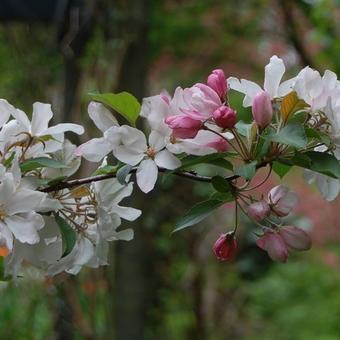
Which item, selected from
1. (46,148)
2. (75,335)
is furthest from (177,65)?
(46,148)

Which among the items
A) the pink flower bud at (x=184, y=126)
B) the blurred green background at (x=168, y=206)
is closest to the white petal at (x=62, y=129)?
the pink flower bud at (x=184, y=126)

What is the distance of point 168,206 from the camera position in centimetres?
393

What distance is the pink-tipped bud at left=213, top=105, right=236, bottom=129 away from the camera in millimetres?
693

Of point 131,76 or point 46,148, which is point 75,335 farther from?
point 46,148

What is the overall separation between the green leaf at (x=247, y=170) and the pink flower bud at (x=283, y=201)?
64 millimetres

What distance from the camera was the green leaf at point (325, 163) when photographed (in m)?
0.70

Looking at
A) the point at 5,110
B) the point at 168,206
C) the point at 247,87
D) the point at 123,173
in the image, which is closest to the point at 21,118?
the point at 5,110

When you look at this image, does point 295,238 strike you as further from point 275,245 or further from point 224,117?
point 224,117

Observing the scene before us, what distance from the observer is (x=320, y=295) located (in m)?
3.94

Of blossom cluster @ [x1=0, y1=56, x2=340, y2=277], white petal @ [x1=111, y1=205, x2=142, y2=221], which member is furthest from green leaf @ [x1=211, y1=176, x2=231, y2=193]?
white petal @ [x1=111, y1=205, x2=142, y2=221]

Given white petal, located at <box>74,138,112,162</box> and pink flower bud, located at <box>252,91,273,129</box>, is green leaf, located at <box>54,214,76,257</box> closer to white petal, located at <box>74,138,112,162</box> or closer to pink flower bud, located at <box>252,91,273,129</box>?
white petal, located at <box>74,138,112,162</box>

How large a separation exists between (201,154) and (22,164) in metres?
0.17

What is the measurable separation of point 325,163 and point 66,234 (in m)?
0.25

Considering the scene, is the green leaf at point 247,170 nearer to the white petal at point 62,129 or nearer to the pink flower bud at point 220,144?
the pink flower bud at point 220,144
